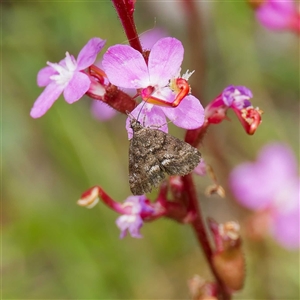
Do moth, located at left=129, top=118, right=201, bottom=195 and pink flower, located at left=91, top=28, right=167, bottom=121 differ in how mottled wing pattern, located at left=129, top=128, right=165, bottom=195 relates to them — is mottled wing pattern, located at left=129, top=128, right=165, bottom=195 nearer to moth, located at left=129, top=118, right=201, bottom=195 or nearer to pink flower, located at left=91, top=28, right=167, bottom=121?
moth, located at left=129, top=118, right=201, bottom=195

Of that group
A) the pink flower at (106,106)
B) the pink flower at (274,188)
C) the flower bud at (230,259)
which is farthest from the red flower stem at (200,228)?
the pink flower at (106,106)

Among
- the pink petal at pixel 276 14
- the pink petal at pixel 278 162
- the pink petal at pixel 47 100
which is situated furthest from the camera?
the pink petal at pixel 278 162

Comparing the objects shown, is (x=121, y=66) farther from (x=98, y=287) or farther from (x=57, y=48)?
(x=57, y=48)

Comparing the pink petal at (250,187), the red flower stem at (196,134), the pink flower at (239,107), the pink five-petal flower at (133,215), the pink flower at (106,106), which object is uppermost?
the pink flower at (239,107)

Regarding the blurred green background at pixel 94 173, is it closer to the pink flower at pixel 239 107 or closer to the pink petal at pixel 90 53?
the pink flower at pixel 239 107

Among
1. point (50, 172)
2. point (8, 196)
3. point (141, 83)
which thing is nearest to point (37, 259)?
point (8, 196)

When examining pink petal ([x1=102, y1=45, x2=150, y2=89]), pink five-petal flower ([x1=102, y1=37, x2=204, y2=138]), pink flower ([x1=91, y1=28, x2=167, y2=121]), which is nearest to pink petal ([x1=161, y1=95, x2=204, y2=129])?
pink five-petal flower ([x1=102, y1=37, x2=204, y2=138])

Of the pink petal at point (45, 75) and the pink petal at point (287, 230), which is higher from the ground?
the pink petal at point (45, 75)
